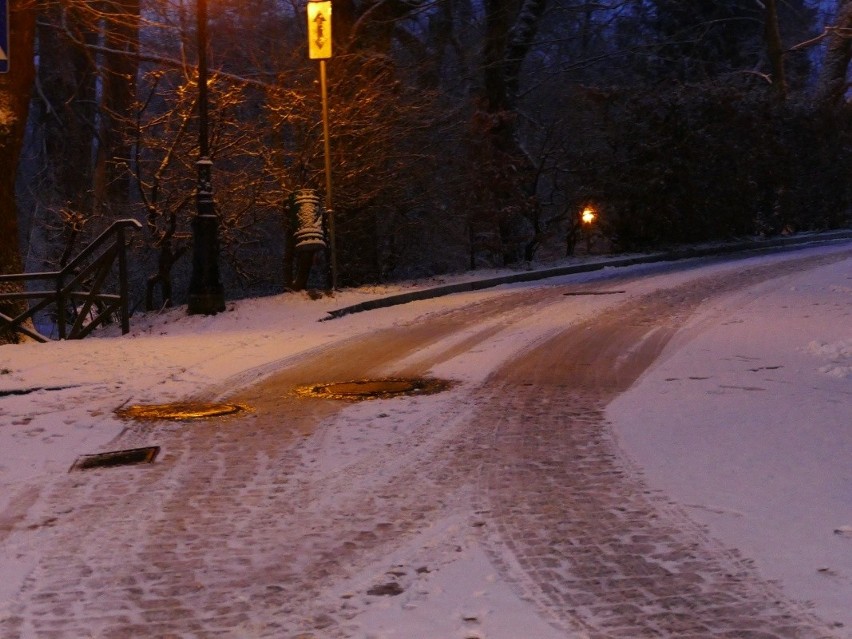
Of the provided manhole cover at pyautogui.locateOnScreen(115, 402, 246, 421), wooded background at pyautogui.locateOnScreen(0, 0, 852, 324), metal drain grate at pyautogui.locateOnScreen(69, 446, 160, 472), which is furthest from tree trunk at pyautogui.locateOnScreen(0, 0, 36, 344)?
metal drain grate at pyautogui.locateOnScreen(69, 446, 160, 472)

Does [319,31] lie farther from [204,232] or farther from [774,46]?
[774,46]

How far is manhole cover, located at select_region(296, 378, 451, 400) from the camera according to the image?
919 cm

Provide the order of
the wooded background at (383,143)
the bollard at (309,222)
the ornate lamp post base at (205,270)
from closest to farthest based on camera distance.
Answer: the ornate lamp post base at (205,270)
the bollard at (309,222)
the wooded background at (383,143)

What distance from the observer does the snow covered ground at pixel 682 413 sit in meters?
4.69

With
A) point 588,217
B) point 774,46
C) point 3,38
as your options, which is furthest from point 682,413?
point 774,46

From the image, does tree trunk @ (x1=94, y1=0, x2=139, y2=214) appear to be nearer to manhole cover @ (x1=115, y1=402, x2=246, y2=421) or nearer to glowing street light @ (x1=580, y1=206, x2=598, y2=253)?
manhole cover @ (x1=115, y1=402, x2=246, y2=421)

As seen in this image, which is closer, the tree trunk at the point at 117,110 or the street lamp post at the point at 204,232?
the street lamp post at the point at 204,232

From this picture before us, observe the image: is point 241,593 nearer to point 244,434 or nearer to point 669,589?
point 669,589

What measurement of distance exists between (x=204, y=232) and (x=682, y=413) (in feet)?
30.5

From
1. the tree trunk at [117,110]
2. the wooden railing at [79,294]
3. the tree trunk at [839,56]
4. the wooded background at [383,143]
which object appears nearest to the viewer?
the wooden railing at [79,294]

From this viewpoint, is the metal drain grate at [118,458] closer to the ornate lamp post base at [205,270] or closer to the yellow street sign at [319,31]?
the ornate lamp post base at [205,270]

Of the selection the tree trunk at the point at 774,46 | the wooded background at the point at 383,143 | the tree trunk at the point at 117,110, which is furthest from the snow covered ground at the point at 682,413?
the tree trunk at the point at 774,46

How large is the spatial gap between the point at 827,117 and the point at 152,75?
2026 centimetres

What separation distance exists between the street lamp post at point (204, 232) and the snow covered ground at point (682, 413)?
0.42 meters
